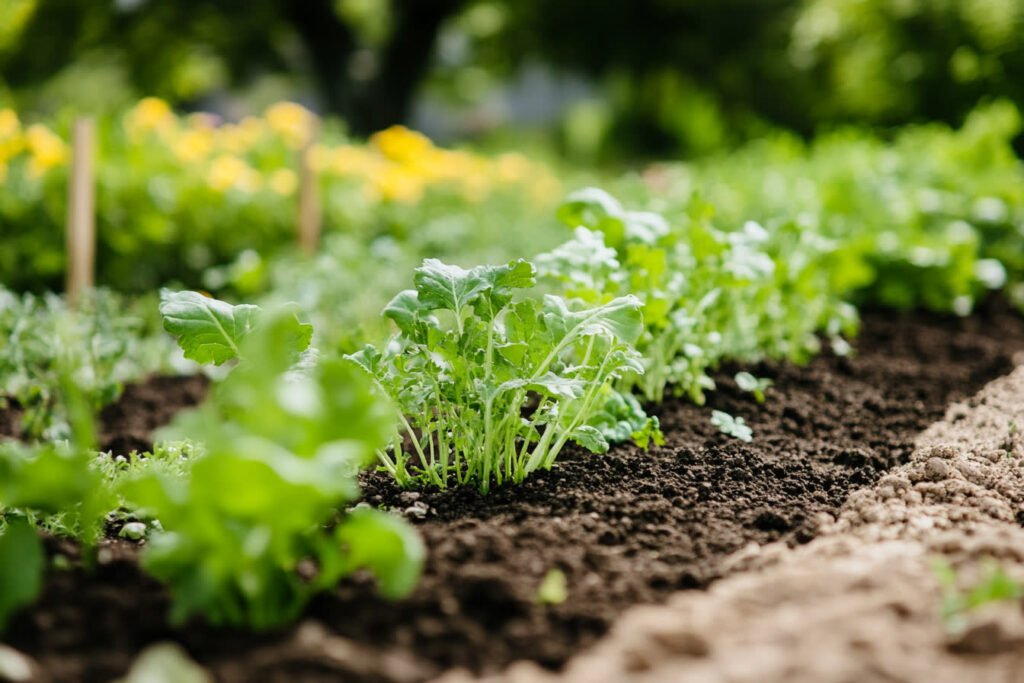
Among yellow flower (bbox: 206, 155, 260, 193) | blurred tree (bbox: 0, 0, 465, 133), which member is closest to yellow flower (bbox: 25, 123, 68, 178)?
yellow flower (bbox: 206, 155, 260, 193)

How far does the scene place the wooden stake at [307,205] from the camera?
4.89 m

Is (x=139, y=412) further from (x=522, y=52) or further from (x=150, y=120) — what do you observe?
(x=522, y=52)

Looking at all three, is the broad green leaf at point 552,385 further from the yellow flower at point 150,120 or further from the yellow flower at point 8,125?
the yellow flower at point 150,120

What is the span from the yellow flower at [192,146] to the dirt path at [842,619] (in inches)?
176

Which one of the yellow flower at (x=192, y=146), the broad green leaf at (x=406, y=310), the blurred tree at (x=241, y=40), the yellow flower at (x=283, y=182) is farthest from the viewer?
the blurred tree at (x=241, y=40)

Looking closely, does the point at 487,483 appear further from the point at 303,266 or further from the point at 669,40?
the point at 669,40

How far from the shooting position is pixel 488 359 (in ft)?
5.96

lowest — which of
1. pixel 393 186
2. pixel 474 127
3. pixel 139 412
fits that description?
pixel 139 412

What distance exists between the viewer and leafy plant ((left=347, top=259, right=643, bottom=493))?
178 cm

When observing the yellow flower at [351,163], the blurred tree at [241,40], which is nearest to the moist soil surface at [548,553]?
the yellow flower at [351,163]

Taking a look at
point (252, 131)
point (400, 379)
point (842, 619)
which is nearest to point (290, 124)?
point (252, 131)

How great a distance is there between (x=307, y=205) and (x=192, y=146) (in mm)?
898

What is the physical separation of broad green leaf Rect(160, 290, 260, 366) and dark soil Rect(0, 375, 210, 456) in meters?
1.22

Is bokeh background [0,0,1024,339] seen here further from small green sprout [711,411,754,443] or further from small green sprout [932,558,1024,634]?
small green sprout [932,558,1024,634]
